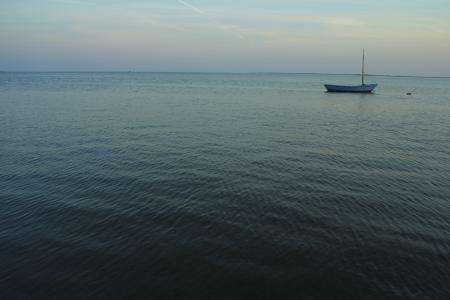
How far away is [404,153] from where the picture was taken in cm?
3619

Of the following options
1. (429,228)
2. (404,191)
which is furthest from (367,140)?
(429,228)

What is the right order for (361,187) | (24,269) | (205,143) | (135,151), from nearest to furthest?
(24,269) < (361,187) < (135,151) < (205,143)

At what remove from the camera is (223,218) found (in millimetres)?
20500

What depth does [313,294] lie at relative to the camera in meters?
14.0

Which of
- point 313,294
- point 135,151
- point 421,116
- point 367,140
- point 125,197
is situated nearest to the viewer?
point 313,294

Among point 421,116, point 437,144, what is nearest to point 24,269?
point 437,144

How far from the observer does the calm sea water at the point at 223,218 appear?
14.7 meters

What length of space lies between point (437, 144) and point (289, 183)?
26340 mm

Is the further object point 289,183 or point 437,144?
point 437,144

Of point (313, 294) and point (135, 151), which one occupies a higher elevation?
point (135, 151)

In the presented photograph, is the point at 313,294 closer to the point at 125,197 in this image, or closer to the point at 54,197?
the point at 125,197

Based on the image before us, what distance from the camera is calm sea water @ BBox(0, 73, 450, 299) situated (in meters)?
14.7

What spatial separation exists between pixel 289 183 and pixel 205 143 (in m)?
15.9

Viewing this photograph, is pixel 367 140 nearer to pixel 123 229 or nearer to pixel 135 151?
pixel 135 151
